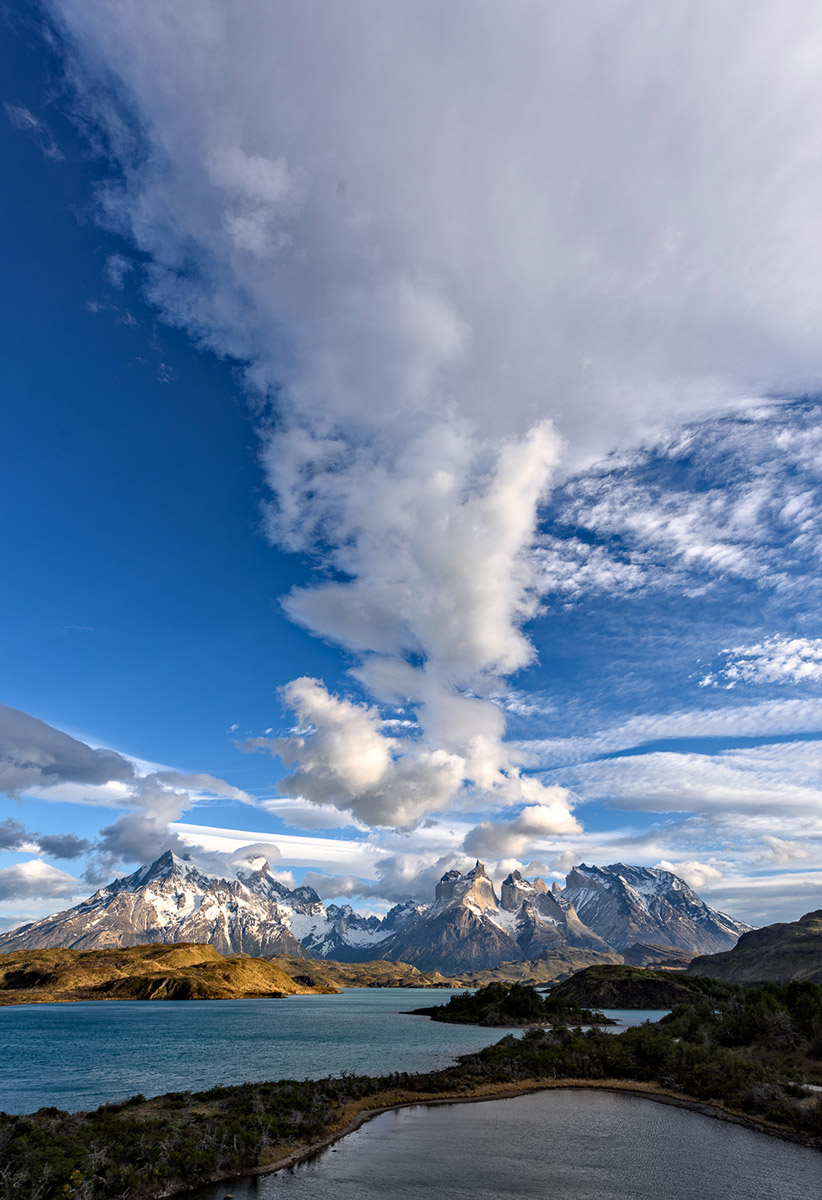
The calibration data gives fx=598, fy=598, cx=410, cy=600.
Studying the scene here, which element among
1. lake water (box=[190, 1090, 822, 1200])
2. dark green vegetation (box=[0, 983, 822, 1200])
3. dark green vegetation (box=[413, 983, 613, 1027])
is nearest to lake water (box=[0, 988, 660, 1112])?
dark green vegetation (box=[413, 983, 613, 1027])

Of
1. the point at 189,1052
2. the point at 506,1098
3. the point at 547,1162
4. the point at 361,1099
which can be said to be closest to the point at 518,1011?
the point at 189,1052

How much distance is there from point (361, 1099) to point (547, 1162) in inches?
1072

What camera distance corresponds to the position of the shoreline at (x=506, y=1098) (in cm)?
4378

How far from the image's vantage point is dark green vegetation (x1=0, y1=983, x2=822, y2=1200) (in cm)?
3850

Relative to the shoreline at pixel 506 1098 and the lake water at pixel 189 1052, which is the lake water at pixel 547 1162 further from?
the lake water at pixel 189 1052

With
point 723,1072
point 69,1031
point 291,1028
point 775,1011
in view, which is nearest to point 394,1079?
point 723,1072

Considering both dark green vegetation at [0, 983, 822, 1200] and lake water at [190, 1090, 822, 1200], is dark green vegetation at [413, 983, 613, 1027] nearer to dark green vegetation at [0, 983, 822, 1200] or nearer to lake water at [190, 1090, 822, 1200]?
dark green vegetation at [0, 983, 822, 1200]

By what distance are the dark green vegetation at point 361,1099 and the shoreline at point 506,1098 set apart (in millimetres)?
459

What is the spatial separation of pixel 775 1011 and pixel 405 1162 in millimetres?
84963

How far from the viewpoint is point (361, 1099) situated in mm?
64250

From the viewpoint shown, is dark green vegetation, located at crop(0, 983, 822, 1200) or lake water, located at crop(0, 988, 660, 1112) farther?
lake water, located at crop(0, 988, 660, 1112)

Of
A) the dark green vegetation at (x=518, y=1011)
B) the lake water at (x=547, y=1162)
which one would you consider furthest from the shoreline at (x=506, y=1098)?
the dark green vegetation at (x=518, y=1011)

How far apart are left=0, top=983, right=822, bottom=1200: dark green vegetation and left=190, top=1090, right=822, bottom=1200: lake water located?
13.3ft

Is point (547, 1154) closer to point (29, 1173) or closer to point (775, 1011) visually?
point (29, 1173)
